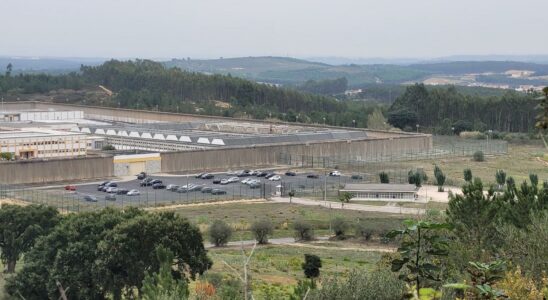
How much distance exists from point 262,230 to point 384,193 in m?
11.3

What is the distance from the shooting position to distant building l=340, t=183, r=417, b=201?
1615 inches

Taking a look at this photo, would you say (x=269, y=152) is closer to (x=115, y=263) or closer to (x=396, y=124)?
(x=396, y=124)

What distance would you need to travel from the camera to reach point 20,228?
25.8 meters

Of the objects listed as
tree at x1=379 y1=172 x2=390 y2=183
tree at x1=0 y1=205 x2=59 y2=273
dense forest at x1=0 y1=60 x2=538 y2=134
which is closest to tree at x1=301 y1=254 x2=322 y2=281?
tree at x1=0 y1=205 x2=59 y2=273

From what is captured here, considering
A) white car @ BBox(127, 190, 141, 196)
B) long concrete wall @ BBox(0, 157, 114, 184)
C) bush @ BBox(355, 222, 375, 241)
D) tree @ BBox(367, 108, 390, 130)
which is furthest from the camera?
tree @ BBox(367, 108, 390, 130)

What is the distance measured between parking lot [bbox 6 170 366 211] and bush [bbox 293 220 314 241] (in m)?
6.52

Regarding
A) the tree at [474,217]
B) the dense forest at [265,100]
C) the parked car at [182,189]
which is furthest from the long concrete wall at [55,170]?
the dense forest at [265,100]

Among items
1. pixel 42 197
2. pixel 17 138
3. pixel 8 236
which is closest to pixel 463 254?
pixel 8 236

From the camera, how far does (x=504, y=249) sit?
19141 mm

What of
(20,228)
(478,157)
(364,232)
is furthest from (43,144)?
(20,228)

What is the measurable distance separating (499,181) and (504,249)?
23326mm

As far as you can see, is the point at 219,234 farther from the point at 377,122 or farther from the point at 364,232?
the point at 377,122

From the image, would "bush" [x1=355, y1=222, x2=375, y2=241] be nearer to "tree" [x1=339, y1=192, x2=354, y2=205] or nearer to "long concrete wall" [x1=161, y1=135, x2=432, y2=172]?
"tree" [x1=339, y1=192, x2=354, y2=205]

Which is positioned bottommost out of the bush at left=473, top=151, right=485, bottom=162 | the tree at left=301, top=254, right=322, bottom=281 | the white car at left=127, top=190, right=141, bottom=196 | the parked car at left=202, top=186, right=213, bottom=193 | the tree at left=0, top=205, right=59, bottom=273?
the bush at left=473, top=151, right=485, bottom=162
